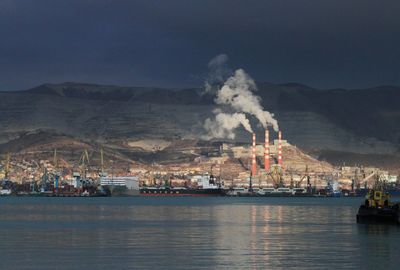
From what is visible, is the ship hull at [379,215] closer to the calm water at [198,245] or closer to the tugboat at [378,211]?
the tugboat at [378,211]

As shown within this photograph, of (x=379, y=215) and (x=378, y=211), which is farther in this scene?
(x=378, y=211)

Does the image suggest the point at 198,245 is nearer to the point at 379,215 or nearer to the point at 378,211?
the point at 379,215

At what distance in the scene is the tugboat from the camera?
75312mm

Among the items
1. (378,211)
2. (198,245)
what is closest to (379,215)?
(378,211)

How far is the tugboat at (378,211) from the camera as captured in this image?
7531cm

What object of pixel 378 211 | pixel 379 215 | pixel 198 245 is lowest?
pixel 198 245

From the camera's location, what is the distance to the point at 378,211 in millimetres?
76688

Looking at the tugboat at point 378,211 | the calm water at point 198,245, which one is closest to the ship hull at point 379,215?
the tugboat at point 378,211

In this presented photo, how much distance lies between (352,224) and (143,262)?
33.7 metres

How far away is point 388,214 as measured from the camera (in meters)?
75.5

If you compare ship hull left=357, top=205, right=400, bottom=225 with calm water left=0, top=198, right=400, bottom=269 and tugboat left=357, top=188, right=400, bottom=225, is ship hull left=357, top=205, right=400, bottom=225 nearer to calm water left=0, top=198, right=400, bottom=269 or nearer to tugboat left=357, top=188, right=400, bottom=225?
tugboat left=357, top=188, right=400, bottom=225

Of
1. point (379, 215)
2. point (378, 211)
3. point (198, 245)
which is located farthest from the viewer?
point (378, 211)

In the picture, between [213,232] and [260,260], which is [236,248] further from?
[213,232]

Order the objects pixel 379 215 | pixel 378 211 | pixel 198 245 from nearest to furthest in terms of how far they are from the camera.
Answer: pixel 198 245
pixel 379 215
pixel 378 211
